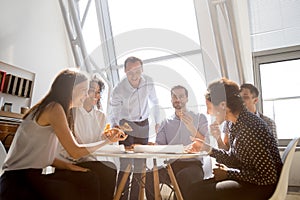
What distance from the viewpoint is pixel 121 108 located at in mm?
2104

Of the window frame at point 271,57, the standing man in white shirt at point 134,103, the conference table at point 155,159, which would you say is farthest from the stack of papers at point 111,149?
the window frame at point 271,57

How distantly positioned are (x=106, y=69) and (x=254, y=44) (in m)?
1.92

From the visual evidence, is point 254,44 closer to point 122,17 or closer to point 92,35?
point 122,17

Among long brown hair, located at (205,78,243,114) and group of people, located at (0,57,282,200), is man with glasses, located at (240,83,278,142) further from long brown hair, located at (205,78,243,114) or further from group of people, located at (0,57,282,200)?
long brown hair, located at (205,78,243,114)

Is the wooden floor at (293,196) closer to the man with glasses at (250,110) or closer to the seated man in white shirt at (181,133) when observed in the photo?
the man with glasses at (250,110)

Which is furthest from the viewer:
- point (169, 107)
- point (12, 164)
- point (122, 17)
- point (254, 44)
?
point (122, 17)

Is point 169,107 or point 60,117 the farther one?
point 169,107

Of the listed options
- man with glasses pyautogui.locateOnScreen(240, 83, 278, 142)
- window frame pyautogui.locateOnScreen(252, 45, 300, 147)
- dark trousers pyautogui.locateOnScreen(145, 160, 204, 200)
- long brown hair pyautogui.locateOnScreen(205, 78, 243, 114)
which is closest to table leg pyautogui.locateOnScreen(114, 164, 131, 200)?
dark trousers pyautogui.locateOnScreen(145, 160, 204, 200)

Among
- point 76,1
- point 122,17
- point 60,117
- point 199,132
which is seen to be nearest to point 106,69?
point 122,17

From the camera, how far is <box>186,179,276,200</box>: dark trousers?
130 cm

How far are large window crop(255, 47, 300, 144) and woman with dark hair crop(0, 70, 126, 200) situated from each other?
2480mm

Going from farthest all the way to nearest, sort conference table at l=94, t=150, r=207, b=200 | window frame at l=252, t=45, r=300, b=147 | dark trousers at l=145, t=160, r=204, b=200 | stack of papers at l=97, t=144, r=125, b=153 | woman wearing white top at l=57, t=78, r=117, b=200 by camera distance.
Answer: window frame at l=252, t=45, r=300, b=147 → dark trousers at l=145, t=160, r=204, b=200 → woman wearing white top at l=57, t=78, r=117, b=200 → stack of papers at l=97, t=144, r=125, b=153 → conference table at l=94, t=150, r=207, b=200

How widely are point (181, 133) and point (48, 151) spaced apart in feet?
3.70

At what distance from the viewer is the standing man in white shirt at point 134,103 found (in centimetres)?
207
